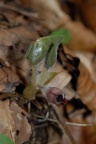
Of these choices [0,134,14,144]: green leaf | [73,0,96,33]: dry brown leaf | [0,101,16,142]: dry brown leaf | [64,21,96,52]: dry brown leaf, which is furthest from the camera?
[73,0,96,33]: dry brown leaf

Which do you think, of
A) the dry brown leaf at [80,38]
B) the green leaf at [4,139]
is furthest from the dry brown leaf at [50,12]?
the green leaf at [4,139]

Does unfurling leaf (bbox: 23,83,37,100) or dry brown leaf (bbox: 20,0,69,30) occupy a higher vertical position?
dry brown leaf (bbox: 20,0,69,30)

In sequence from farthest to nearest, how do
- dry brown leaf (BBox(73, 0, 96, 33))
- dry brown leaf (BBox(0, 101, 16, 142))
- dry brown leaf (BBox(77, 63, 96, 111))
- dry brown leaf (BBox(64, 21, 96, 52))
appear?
dry brown leaf (BBox(73, 0, 96, 33))
dry brown leaf (BBox(64, 21, 96, 52))
dry brown leaf (BBox(77, 63, 96, 111))
dry brown leaf (BBox(0, 101, 16, 142))

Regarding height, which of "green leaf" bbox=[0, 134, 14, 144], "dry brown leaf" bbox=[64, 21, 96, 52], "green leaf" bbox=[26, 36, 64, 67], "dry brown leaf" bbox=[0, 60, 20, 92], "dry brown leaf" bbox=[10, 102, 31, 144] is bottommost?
"dry brown leaf" bbox=[10, 102, 31, 144]

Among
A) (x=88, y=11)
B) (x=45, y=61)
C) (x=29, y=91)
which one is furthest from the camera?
(x=88, y=11)

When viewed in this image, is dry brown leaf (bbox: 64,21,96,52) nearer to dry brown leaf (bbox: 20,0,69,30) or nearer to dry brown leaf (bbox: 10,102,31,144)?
dry brown leaf (bbox: 20,0,69,30)

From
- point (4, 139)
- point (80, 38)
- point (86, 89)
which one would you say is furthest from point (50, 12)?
point (4, 139)

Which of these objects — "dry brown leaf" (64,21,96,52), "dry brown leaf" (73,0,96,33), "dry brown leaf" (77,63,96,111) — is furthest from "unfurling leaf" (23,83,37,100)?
"dry brown leaf" (73,0,96,33)

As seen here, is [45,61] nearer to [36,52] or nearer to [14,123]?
[36,52]

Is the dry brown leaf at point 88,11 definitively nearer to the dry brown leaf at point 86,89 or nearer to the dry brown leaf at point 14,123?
the dry brown leaf at point 86,89

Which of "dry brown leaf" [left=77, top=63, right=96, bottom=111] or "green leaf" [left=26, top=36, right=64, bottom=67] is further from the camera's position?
"dry brown leaf" [left=77, top=63, right=96, bottom=111]

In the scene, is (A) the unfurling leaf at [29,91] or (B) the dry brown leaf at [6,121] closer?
(B) the dry brown leaf at [6,121]

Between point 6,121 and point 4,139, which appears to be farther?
point 6,121
